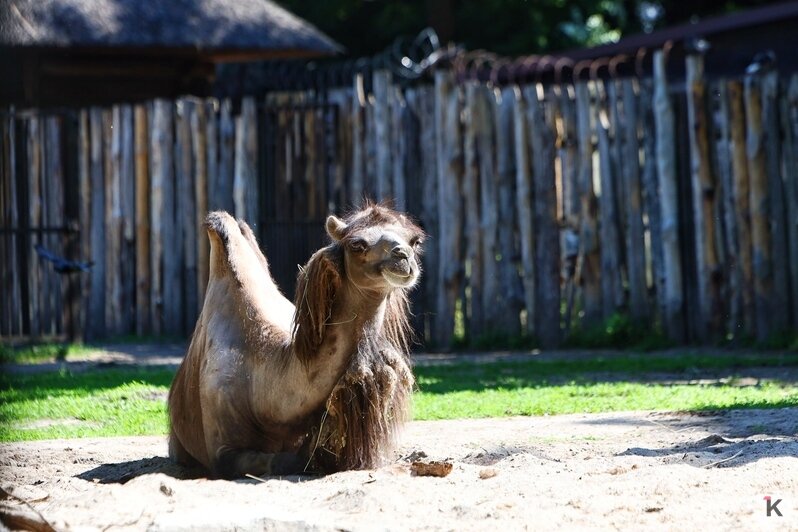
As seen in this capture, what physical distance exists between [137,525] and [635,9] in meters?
23.4

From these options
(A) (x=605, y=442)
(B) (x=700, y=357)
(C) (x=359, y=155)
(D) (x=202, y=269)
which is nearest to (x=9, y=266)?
(D) (x=202, y=269)

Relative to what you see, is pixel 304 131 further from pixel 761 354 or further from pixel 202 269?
pixel 761 354

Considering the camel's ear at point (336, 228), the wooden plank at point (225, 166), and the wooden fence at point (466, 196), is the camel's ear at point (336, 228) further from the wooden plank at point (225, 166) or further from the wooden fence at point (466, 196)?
the wooden plank at point (225, 166)

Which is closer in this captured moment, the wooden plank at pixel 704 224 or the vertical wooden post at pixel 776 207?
the vertical wooden post at pixel 776 207

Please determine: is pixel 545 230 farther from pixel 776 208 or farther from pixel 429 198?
pixel 776 208

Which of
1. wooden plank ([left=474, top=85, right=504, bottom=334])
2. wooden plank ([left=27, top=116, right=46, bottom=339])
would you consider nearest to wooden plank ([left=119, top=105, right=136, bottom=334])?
A: wooden plank ([left=27, top=116, right=46, bottom=339])

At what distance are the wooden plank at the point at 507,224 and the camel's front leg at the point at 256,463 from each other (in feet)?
21.9

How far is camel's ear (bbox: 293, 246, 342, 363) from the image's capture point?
5.50m

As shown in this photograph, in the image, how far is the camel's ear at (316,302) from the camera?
217 inches

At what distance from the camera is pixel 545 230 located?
11.9 metres

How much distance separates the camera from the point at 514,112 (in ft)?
39.8

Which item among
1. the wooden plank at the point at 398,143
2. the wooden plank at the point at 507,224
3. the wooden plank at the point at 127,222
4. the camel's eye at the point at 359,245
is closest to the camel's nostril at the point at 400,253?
the camel's eye at the point at 359,245

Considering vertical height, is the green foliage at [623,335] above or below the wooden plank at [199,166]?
below

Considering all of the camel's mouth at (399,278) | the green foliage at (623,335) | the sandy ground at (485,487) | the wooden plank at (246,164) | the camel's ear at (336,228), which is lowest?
the sandy ground at (485,487)
